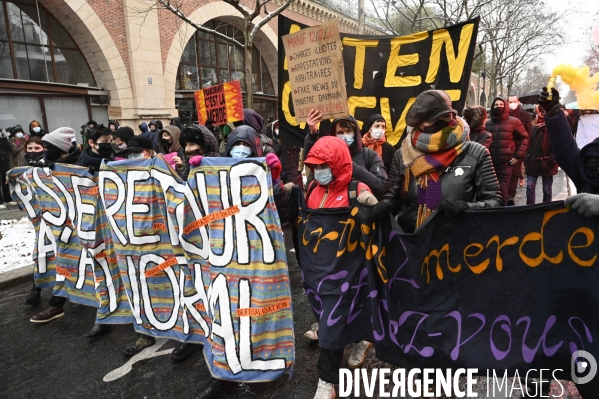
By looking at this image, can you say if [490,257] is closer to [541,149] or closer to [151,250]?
[151,250]

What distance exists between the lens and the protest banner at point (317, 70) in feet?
11.4

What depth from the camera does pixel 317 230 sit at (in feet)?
8.42

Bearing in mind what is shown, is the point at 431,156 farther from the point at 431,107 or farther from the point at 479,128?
the point at 479,128

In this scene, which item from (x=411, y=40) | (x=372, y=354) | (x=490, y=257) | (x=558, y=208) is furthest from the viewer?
(x=411, y=40)

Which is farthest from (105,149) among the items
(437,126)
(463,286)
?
(463,286)

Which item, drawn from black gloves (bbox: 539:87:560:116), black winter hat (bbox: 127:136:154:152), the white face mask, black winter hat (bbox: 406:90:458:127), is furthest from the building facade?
black gloves (bbox: 539:87:560:116)

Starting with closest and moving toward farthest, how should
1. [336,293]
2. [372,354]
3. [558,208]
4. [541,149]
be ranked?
[558,208] → [336,293] → [372,354] → [541,149]

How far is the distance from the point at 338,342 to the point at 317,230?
0.73m

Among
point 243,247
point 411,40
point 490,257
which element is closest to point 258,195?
point 243,247

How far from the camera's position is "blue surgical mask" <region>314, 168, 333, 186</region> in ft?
8.61

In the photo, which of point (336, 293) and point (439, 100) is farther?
point (336, 293)

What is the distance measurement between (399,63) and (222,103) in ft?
11.3

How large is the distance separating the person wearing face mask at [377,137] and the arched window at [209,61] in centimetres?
1378

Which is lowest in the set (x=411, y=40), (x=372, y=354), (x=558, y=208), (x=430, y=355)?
(x=372, y=354)
